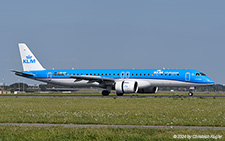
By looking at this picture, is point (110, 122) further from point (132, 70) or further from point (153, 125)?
point (132, 70)

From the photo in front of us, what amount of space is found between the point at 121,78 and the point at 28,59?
18.0 meters

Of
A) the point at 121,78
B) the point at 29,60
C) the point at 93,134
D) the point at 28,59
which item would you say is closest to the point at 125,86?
the point at 121,78

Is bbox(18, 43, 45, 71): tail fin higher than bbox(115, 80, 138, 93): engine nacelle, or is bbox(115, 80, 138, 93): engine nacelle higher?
bbox(18, 43, 45, 71): tail fin

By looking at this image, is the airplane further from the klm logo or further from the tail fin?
the klm logo

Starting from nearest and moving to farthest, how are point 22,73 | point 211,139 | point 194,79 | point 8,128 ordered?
point 211,139
point 8,128
point 194,79
point 22,73

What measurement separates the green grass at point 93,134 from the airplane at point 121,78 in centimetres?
3754

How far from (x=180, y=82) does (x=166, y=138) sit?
4140 cm

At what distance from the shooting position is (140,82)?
2183 inches

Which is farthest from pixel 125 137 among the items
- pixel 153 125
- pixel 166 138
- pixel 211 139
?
pixel 153 125

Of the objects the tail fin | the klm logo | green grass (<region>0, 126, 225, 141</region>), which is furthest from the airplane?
green grass (<region>0, 126, 225, 141</region>)

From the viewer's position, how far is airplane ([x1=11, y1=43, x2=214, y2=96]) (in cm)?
5397

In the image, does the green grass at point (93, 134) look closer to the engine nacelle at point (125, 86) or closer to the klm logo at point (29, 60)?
the engine nacelle at point (125, 86)

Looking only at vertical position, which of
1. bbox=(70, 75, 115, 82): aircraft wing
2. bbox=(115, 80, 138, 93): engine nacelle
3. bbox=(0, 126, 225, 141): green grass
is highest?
bbox=(70, 75, 115, 82): aircraft wing

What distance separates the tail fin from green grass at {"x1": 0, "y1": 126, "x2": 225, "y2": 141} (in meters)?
49.1
